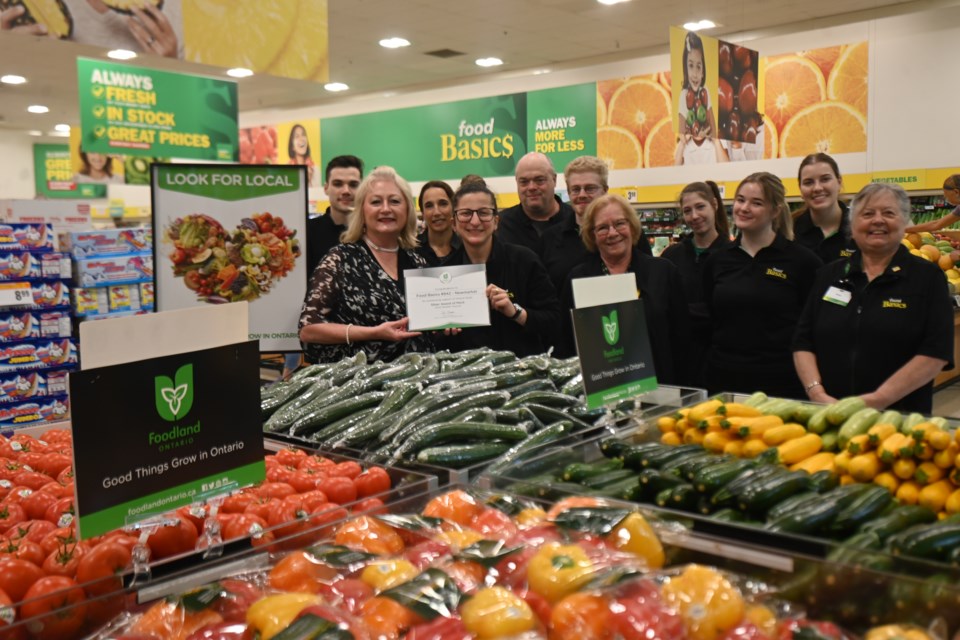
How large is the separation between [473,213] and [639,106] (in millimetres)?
7959

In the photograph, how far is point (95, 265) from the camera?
22.5 ft

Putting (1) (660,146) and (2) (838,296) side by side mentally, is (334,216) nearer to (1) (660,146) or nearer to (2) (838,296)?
(2) (838,296)

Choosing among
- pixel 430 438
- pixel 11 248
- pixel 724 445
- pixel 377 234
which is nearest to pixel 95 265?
pixel 11 248

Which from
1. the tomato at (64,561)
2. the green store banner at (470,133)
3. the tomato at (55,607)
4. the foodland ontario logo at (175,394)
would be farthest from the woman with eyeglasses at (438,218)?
the green store banner at (470,133)

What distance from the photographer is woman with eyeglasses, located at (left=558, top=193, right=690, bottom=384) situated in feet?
12.0

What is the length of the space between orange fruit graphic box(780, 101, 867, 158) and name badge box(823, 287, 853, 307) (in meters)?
6.81

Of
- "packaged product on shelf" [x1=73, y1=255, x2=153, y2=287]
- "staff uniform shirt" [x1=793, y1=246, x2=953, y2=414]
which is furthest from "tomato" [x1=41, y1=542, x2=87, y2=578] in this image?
"packaged product on shelf" [x1=73, y1=255, x2=153, y2=287]

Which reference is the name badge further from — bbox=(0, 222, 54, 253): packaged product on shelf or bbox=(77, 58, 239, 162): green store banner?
bbox=(77, 58, 239, 162): green store banner

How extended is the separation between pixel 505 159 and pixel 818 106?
4.31 m

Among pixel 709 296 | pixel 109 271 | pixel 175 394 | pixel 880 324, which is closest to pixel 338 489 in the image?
pixel 175 394

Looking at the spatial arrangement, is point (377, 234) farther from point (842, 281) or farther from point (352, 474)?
point (842, 281)

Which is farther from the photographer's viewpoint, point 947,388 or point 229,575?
point 947,388

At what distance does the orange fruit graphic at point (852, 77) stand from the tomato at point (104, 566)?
9.69 meters

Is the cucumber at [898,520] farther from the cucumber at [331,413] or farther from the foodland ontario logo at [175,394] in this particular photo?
the cucumber at [331,413]
